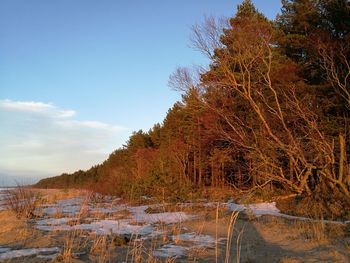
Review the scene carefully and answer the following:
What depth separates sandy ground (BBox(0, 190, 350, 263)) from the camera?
8086mm

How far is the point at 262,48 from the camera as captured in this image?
20156 mm

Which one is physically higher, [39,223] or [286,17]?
[286,17]

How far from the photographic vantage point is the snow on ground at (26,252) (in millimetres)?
8289

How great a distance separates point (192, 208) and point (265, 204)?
329 cm

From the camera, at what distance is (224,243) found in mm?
10164

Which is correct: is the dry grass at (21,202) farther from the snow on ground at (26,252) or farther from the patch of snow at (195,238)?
the patch of snow at (195,238)

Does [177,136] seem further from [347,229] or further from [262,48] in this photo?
[347,229]

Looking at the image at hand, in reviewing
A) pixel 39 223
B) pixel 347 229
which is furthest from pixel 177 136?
pixel 347 229

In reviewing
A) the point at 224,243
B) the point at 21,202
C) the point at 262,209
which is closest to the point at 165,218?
the point at 262,209

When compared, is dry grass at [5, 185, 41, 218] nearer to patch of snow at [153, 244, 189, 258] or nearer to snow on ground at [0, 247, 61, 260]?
snow on ground at [0, 247, 61, 260]

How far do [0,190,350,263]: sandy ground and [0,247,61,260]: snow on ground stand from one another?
238mm

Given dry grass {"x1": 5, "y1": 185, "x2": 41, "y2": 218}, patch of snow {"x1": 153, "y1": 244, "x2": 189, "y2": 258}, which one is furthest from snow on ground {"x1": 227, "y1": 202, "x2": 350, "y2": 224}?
dry grass {"x1": 5, "y1": 185, "x2": 41, "y2": 218}

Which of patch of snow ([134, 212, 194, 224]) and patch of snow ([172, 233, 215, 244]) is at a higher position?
patch of snow ([134, 212, 194, 224])

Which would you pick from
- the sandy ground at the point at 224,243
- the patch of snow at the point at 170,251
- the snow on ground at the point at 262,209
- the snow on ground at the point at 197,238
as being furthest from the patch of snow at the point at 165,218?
the patch of snow at the point at 170,251
